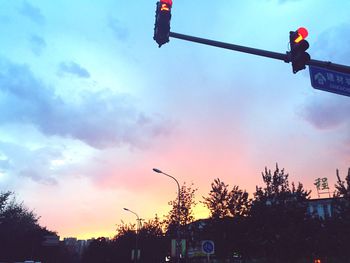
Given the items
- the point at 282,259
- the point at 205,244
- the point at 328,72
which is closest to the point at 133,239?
the point at 282,259

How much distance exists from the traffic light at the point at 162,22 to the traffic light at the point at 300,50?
3.05 metres

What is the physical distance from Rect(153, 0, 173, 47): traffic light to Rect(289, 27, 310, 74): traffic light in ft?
10.0

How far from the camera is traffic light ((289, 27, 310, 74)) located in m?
8.38

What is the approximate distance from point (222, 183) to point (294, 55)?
1167 inches

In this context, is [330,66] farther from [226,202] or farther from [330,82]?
[226,202]

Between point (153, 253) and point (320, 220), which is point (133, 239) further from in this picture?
point (320, 220)

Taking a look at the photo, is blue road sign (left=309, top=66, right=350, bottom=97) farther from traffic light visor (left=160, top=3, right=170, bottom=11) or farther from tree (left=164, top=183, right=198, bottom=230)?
tree (left=164, top=183, right=198, bottom=230)

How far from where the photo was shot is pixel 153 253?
56.5 meters

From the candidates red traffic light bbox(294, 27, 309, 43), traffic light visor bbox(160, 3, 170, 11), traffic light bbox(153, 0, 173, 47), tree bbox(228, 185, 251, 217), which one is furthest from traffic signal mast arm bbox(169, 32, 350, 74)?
tree bbox(228, 185, 251, 217)

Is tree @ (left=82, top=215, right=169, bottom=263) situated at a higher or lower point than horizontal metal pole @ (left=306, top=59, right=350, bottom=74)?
lower

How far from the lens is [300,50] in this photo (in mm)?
8398

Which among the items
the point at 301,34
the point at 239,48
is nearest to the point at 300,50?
the point at 301,34

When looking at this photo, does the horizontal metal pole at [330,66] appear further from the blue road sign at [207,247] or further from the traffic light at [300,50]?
the blue road sign at [207,247]

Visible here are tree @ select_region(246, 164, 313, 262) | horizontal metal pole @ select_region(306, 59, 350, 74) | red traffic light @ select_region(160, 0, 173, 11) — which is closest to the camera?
red traffic light @ select_region(160, 0, 173, 11)
